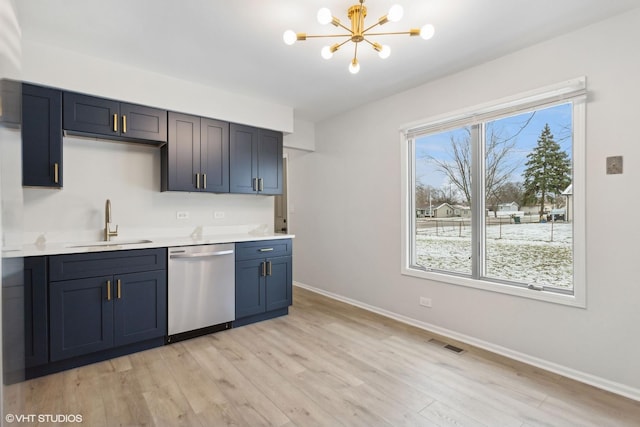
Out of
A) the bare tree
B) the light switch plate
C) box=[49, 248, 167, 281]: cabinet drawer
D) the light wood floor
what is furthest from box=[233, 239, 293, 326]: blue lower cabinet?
the light switch plate

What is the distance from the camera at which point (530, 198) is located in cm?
265

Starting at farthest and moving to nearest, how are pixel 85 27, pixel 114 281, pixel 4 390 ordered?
pixel 114 281 < pixel 85 27 < pixel 4 390

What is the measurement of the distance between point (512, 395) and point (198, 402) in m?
2.08

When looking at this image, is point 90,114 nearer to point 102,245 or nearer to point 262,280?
point 102,245

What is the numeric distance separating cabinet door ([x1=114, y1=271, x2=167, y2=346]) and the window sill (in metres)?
2.49

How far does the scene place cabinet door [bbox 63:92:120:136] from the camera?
2631 millimetres

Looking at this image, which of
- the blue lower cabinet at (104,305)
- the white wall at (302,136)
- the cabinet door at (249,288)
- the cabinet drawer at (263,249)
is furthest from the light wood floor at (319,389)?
the white wall at (302,136)

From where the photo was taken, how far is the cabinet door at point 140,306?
2615 mm

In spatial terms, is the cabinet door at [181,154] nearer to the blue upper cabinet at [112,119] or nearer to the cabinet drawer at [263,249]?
the blue upper cabinet at [112,119]

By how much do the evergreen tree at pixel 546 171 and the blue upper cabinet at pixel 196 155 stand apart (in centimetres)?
300

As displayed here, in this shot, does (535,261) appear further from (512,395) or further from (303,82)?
(303,82)

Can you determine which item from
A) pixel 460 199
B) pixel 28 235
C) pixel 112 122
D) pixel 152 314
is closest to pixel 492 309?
pixel 460 199

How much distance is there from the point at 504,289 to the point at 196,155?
3243 mm

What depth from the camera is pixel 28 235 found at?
2.69 metres
